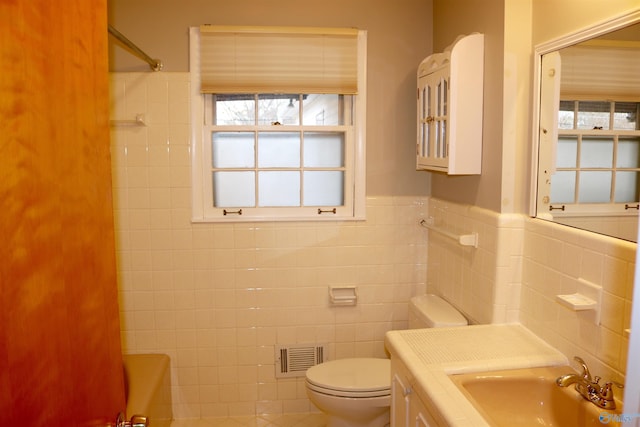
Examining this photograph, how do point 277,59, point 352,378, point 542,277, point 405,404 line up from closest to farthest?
point 405,404
point 542,277
point 352,378
point 277,59

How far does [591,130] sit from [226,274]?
210 cm

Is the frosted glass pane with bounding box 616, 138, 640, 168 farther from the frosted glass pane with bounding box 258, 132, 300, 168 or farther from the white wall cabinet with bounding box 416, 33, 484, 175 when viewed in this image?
the frosted glass pane with bounding box 258, 132, 300, 168

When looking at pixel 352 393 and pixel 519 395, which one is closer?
pixel 519 395

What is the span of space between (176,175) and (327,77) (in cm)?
105

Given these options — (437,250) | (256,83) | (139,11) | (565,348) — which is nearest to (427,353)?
(565,348)

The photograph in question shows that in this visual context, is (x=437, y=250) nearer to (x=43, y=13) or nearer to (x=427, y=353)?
(x=427, y=353)

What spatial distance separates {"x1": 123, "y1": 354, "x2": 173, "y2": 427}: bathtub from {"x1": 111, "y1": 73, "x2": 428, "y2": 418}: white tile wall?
0.08 metres

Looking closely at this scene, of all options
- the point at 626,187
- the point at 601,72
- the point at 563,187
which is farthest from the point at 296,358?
the point at 601,72

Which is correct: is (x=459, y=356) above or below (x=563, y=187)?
below

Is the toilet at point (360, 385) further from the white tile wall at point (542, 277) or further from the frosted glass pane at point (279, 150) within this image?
the frosted glass pane at point (279, 150)

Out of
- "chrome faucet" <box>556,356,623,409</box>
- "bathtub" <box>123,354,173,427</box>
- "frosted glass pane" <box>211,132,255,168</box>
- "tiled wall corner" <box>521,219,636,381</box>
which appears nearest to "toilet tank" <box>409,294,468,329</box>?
"tiled wall corner" <box>521,219,636,381</box>

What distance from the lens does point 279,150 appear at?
3.11 metres

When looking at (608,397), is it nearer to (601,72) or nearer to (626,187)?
(626,187)

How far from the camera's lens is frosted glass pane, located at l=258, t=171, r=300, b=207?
3.13 metres
